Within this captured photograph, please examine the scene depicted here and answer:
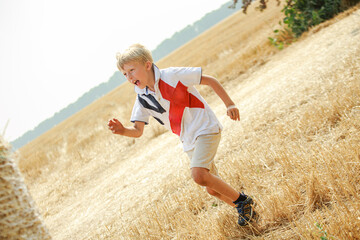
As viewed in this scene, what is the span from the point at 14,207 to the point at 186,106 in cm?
161

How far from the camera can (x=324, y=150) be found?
3.05m

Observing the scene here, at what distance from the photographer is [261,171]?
11.7 ft

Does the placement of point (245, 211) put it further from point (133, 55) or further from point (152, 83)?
point (133, 55)

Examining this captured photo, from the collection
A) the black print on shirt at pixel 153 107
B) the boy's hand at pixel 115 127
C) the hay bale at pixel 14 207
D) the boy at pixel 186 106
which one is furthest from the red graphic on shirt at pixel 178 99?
the hay bale at pixel 14 207

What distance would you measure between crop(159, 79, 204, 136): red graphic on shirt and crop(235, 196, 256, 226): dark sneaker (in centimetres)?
89

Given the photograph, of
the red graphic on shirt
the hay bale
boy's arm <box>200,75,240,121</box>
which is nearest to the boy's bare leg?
the red graphic on shirt

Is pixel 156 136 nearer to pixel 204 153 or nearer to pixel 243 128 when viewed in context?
pixel 243 128

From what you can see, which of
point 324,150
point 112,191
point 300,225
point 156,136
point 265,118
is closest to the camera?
point 300,225

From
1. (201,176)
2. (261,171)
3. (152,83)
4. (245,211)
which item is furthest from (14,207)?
(261,171)

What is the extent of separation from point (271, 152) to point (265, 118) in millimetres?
1854

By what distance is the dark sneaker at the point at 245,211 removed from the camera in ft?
8.53

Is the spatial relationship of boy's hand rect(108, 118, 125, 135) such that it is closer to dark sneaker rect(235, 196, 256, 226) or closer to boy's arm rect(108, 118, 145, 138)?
boy's arm rect(108, 118, 145, 138)

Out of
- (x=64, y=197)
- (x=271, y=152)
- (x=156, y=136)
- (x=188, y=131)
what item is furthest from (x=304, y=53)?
(x=64, y=197)

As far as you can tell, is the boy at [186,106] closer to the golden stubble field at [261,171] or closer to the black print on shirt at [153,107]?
the black print on shirt at [153,107]
